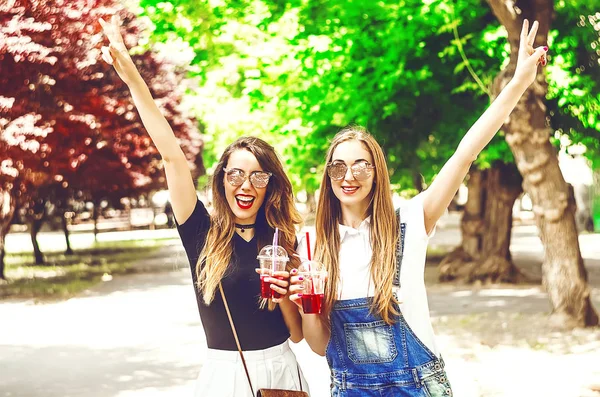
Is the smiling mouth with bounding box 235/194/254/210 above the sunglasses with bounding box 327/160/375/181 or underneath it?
underneath

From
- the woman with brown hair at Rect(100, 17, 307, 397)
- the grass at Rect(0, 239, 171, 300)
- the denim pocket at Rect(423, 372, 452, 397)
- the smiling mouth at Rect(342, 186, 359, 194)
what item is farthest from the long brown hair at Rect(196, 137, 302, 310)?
the grass at Rect(0, 239, 171, 300)

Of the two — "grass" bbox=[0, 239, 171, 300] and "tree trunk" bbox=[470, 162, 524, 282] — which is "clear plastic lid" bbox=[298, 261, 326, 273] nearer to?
"grass" bbox=[0, 239, 171, 300]

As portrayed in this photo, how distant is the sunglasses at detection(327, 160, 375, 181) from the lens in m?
3.24

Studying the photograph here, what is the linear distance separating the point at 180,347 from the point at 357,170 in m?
7.93

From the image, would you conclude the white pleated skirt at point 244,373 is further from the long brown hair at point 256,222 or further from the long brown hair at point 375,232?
the long brown hair at point 375,232

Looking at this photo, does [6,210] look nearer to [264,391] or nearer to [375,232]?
[264,391]

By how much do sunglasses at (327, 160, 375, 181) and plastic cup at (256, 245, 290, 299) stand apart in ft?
1.22

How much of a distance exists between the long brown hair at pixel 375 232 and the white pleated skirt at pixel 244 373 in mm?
414

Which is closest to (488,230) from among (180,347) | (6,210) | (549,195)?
(549,195)

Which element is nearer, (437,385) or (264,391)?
(437,385)

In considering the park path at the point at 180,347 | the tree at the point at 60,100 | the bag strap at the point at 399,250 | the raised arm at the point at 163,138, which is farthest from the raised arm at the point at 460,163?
the tree at the point at 60,100

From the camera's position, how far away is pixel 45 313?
14805 mm

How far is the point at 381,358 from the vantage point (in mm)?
3053

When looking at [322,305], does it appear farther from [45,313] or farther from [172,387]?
[45,313]
